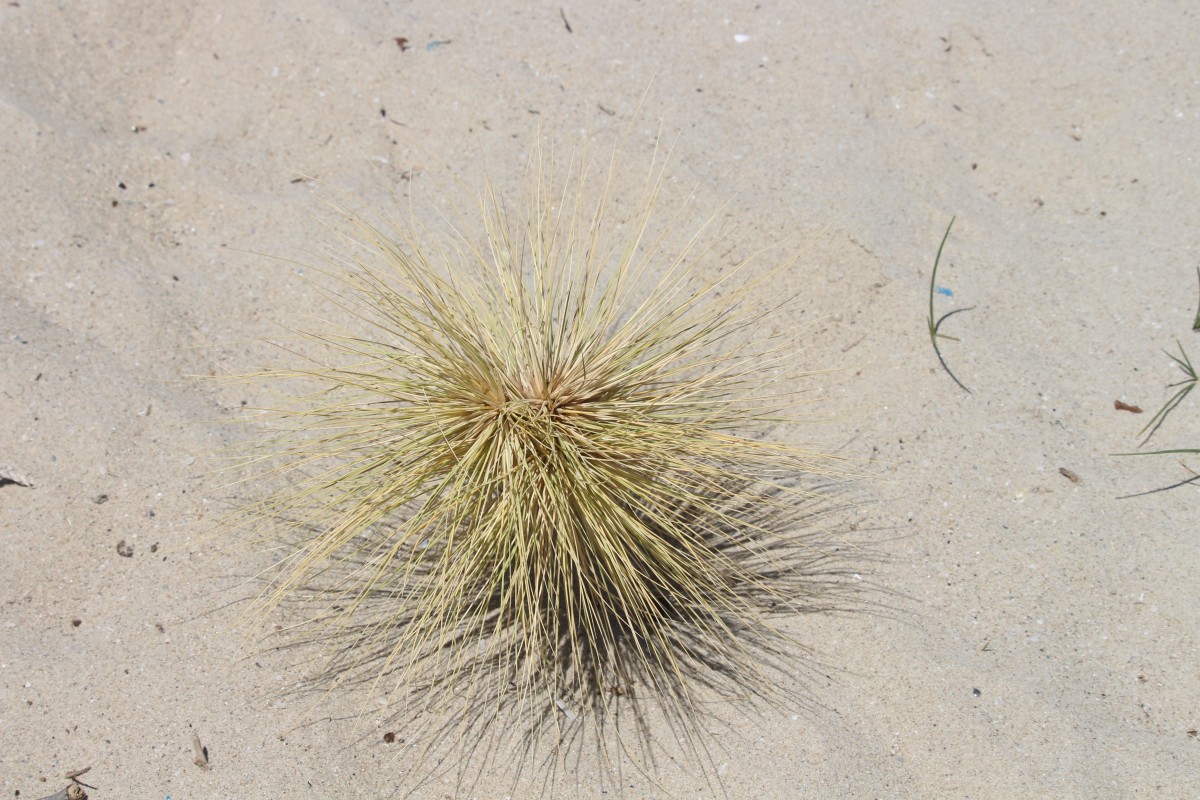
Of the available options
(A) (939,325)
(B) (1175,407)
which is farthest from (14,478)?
(B) (1175,407)

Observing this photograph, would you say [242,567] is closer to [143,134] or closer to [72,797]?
[72,797]

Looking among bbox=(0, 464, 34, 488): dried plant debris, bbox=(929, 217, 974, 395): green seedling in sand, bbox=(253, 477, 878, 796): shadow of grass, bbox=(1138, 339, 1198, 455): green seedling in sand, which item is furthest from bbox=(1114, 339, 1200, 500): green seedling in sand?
bbox=(0, 464, 34, 488): dried plant debris

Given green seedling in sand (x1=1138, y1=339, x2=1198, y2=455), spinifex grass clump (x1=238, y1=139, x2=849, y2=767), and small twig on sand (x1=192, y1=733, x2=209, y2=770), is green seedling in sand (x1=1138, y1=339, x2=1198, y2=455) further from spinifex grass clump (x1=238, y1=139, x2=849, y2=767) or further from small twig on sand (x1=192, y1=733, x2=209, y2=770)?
small twig on sand (x1=192, y1=733, x2=209, y2=770)

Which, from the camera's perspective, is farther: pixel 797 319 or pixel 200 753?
pixel 797 319

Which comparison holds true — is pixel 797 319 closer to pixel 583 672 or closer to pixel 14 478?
pixel 583 672

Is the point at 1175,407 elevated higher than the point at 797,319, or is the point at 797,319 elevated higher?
the point at 1175,407

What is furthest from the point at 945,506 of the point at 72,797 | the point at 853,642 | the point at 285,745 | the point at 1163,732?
the point at 72,797
